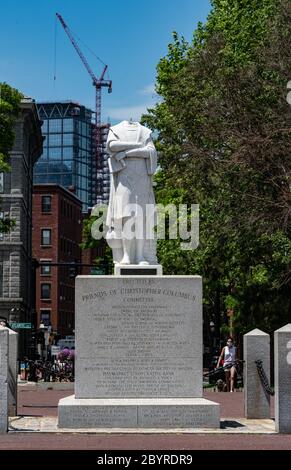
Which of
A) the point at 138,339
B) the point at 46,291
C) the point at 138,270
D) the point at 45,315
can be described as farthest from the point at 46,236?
the point at 138,339

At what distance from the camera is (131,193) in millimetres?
18641

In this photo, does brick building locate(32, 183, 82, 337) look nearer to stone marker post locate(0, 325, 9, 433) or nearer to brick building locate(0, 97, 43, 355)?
brick building locate(0, 97, 43, 355)

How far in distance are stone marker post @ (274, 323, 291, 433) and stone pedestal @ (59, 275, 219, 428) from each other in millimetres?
1220

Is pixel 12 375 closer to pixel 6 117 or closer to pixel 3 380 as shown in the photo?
pixel 3 380

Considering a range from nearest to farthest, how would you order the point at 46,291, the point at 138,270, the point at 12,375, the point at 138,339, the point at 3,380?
the point at 3,380, the point at 138,339, the point at 138,270, the point at 12,375, the point at 46,291

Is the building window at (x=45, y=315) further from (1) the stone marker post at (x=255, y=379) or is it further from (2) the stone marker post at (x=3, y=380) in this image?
(2) the stone marker post at (x=3, y=380)

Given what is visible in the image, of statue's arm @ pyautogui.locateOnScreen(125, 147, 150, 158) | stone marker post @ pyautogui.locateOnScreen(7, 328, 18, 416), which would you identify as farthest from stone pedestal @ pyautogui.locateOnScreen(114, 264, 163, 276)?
stone marker post @ pyautogui.locateOnScreen(7, 328, 18, 416)

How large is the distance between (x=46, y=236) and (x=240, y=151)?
292ft

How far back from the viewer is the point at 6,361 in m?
16.9

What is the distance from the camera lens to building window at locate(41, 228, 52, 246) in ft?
397

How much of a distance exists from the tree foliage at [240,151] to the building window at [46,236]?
76.2 m
